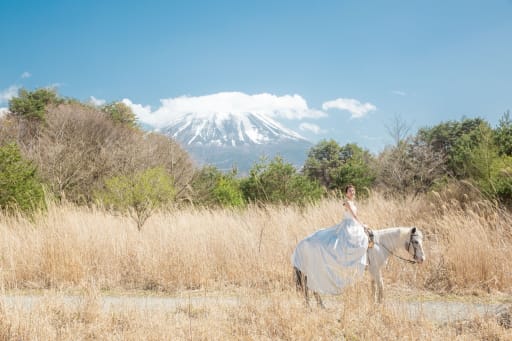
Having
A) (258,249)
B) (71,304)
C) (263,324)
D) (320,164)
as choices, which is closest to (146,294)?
(71,304)

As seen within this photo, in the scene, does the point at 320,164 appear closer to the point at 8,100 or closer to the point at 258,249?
the point at 8,100

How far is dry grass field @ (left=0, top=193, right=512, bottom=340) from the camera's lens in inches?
173

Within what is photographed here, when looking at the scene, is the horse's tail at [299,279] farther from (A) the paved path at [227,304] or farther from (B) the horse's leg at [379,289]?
(B) the horse's leg at [379,289]

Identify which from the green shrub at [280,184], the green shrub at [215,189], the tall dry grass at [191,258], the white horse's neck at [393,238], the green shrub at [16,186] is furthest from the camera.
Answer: the green shrub at [215,189]

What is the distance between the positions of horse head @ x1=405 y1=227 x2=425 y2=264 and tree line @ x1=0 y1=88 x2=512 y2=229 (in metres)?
5.76

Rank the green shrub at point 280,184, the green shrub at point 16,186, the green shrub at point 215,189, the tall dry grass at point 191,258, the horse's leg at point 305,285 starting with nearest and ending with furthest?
the horse's leg at point 305,285 < the tall dry grass at point 191,258 < the green shrub at point 16,186 < the green shrub at point 280,184 < the green shrub at point 215,189

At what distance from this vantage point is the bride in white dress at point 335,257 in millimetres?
5152

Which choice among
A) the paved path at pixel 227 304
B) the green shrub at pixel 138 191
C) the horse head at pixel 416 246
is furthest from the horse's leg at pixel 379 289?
the green shrub at pixel 138 191

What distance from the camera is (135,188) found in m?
12.5

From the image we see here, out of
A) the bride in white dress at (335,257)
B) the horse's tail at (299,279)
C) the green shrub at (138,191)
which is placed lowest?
the horse's tail at (299,279)

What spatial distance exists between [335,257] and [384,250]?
2.86 feet

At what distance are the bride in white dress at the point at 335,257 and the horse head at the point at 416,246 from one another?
64cm

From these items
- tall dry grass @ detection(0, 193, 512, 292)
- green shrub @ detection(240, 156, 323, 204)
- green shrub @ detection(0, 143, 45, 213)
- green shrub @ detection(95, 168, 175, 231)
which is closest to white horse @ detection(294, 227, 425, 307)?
tall dry grass @ detection(0, 193, 512, 292)

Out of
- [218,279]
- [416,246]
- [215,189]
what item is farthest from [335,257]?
[215,189]
